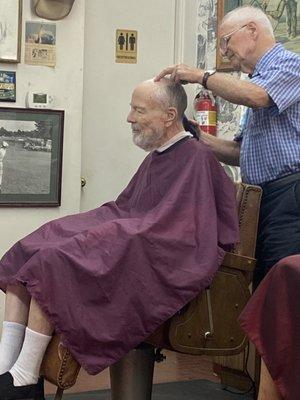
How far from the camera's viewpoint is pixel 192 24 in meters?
4.35

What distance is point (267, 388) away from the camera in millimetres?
1918

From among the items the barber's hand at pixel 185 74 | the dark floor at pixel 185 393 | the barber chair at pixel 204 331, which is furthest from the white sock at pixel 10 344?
the barber's hand at pixel 185 74

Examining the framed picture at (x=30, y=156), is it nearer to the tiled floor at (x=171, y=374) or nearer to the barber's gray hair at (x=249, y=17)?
the tiled floor at (x=171, y=374)

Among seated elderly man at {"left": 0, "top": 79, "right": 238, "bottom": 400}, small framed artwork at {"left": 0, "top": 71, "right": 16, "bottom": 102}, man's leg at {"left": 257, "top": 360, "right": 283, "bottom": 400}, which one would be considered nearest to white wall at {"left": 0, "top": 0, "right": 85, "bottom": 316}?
small framed artwork at {"left": 0, "top": 71, "right": 16, "bottom": 102}

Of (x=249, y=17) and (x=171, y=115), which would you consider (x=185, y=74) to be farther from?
(x=249, y=17)

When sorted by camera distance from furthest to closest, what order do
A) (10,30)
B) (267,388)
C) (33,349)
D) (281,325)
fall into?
(10,30), (33,349), (267,388), (281,325)

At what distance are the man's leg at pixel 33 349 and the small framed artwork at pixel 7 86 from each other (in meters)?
1.77

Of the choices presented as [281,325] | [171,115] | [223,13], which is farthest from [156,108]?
[223,13]

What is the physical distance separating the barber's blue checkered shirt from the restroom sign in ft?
5.84

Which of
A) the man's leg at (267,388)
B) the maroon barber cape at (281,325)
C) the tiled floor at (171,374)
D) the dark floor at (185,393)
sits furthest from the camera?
the tiled floor at (171,374)

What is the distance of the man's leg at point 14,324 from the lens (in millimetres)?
2463

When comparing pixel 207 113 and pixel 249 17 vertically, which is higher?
pixel 249 17

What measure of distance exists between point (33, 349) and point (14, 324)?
18 cm

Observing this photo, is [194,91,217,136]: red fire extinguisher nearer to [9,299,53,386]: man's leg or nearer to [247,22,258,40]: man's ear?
[247,22,258,40]: man's ear
